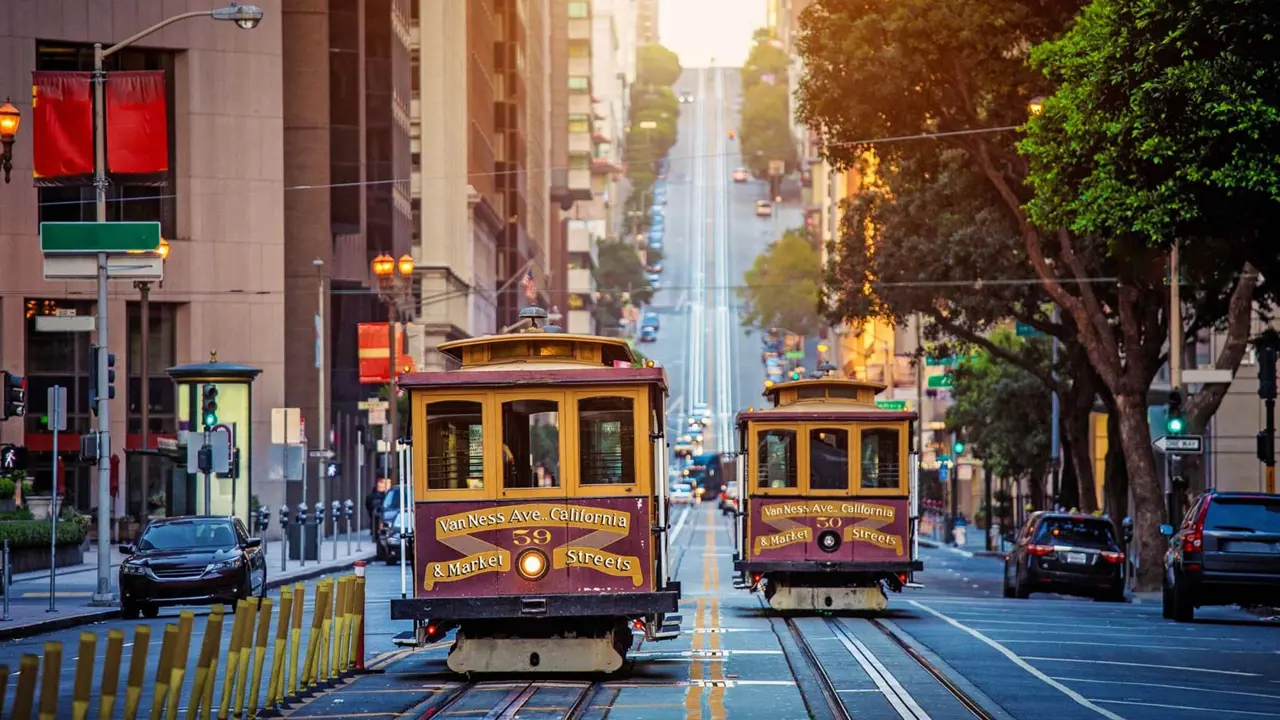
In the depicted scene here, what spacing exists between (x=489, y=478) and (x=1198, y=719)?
21.1ft

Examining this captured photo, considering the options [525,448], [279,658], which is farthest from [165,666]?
[525,448]

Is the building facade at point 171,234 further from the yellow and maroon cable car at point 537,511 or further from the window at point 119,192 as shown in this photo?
the yellow and maroon cable car at point 537,511

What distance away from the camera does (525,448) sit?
19.8m

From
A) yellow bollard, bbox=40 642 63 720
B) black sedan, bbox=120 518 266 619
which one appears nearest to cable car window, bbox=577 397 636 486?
yellow bollard, bbox=40 642 63 720

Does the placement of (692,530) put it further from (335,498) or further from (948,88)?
(948,88)

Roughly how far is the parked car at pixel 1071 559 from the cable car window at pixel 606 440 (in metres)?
19.7

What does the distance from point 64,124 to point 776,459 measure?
13566mm

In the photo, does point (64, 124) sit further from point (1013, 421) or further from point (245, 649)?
point (1013, 421)

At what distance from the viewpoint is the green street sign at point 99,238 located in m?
33.5

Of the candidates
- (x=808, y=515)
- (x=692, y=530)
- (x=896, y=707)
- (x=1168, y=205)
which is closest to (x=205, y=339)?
(x=692, y=530)

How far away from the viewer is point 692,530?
8175cm

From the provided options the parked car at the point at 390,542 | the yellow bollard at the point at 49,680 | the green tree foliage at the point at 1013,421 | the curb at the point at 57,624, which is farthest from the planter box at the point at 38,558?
the yellow bollard at the point at 49,680

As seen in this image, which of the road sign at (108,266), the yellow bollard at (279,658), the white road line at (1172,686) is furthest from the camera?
the road sign at (108,266)

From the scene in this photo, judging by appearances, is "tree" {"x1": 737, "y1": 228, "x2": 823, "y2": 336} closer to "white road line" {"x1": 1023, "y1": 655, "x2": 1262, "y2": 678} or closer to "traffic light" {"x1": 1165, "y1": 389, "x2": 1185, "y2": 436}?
"traffic light" {"x1": 1165, "y1": 389, "x2": 1185, "y2": 436}
